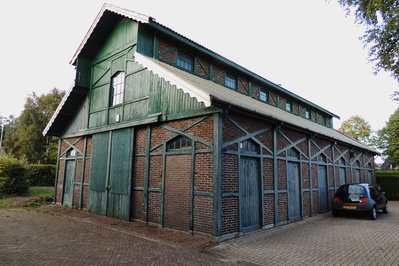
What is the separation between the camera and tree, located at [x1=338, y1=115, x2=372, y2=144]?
51.3 metres

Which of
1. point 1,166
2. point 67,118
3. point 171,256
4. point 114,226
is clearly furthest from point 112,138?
point 1,166

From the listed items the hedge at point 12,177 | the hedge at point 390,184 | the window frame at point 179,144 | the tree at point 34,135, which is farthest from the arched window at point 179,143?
the tree at point 34,135

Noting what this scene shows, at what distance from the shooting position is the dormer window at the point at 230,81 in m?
14.6

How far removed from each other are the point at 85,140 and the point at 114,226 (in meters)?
6.15

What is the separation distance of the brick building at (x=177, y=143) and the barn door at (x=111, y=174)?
47 mm

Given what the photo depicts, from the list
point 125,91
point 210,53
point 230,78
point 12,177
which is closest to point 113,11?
point 125,91

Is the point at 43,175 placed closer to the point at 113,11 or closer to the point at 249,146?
the point at 113,11

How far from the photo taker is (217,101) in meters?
7.48

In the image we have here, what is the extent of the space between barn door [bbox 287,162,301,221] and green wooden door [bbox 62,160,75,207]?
11.1m

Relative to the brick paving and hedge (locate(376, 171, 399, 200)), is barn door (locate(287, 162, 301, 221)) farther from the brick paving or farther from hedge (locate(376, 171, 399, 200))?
hedge (locate(376, 171, 399, 200))

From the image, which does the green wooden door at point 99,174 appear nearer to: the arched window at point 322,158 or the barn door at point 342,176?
the arched window at point 322,158

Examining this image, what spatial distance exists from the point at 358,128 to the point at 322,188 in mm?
45693

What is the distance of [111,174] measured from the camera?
39.5 ft

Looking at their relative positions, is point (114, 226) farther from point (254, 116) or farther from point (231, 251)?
point (254, 116)
